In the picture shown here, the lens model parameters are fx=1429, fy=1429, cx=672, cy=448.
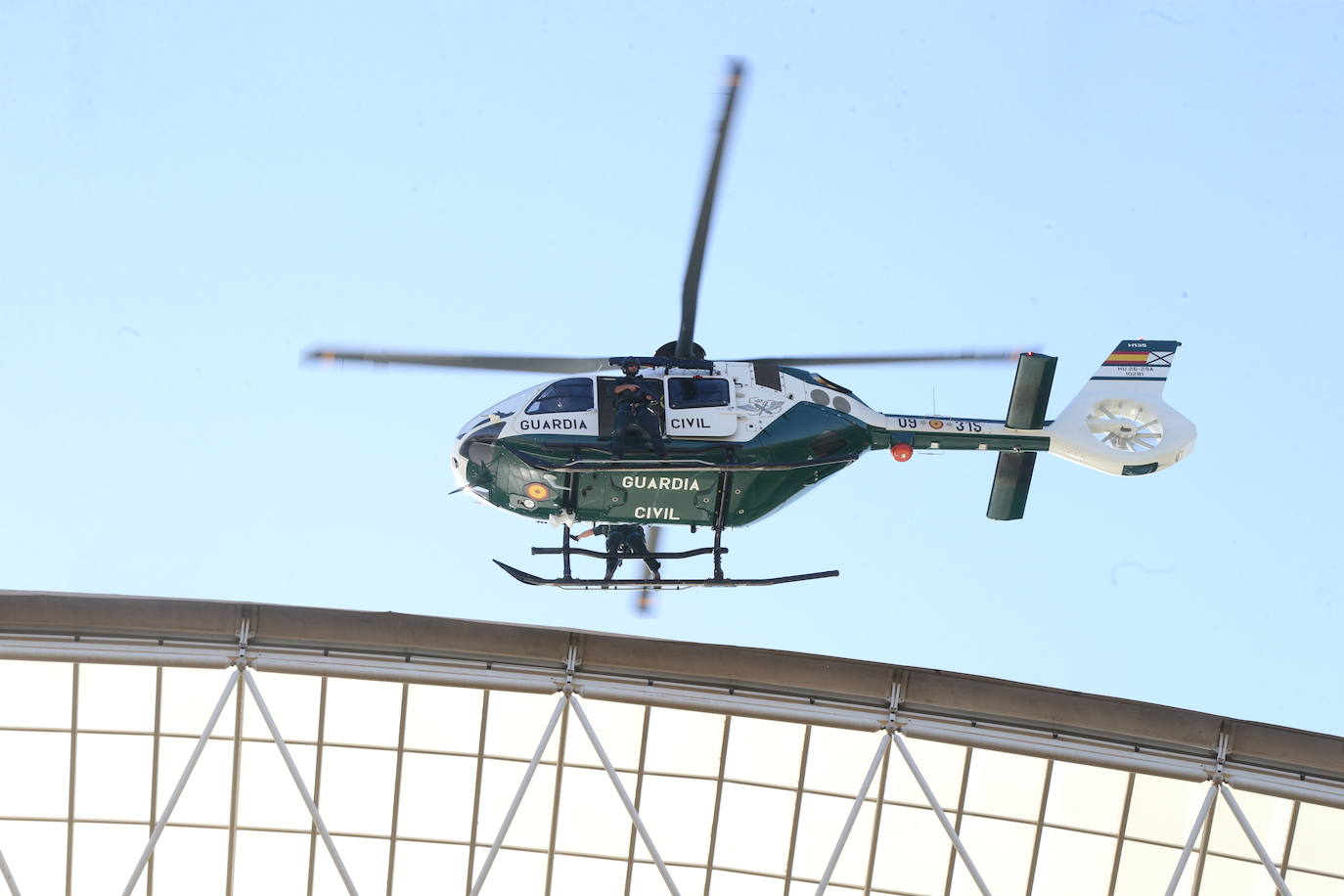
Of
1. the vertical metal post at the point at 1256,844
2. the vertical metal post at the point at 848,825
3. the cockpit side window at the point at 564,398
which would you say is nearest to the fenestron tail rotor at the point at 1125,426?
the vertical metal post at the point at 1256,844

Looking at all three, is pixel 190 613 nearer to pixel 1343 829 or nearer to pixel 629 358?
pixel 629 358

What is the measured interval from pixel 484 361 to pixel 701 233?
3.02 metres

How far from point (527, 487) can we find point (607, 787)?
623cm

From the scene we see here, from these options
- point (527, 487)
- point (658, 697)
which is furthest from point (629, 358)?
point (658, 697)

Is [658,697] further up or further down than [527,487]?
further down

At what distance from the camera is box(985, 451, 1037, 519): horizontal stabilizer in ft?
Result: 65.7

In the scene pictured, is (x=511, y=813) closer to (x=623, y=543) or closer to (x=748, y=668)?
(x=623, y=543)

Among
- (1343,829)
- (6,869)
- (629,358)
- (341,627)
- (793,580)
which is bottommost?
(6,869)

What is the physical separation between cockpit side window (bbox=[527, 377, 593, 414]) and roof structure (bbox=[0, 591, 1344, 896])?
3738 mm

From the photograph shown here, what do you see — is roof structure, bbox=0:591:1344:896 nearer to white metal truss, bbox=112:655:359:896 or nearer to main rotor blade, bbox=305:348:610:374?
white metal truss, bbox=112:655:359:896

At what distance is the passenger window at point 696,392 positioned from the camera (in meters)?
17.5

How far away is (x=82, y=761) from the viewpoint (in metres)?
20.7

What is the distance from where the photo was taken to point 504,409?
1769cm

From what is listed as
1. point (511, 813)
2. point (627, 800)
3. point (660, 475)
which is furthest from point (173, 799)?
point (660, 475)
